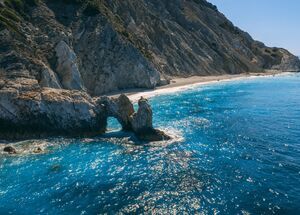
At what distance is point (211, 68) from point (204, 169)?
371 feet

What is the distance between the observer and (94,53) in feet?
286

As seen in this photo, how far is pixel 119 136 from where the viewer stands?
170ft

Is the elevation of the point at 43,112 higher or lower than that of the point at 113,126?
higher

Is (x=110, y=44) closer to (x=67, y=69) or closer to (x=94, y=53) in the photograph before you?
(x=94, y=53)

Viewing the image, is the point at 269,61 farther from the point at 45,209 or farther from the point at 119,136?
the point at 45,209

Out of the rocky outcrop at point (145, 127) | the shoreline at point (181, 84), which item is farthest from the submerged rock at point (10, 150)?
the shoreline at point (181, 84)

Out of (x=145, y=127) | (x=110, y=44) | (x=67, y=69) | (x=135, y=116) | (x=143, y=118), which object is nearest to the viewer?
(x=143, y=118)

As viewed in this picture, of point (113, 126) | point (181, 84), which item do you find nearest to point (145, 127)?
point (113, 126)

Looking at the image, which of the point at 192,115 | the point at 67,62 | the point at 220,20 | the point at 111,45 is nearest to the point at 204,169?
the point at 192,115

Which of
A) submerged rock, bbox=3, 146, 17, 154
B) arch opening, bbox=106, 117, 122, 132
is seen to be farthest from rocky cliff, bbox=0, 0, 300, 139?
submerged rock, bbox=3, 146, 17, 154

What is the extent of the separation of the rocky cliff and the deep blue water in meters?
5.76

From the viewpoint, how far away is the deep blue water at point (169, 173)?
97.5 feet

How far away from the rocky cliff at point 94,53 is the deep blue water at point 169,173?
18.9ft

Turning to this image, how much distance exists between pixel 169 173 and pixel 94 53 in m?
57.1
